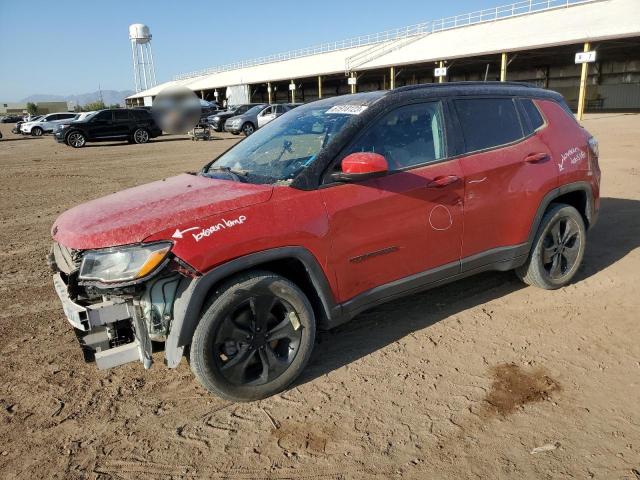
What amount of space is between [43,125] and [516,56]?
32.6 m

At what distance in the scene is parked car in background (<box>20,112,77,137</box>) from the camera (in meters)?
34.1

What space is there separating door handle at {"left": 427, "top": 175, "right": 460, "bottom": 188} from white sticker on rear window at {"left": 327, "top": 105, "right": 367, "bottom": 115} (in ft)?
2.30

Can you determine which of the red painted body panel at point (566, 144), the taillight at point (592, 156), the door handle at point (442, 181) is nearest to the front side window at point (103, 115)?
the red painted body panel at point (566, 144)

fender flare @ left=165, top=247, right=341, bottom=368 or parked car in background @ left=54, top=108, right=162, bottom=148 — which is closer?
fender flare @ left=165, top=247, right=341, bottom=368

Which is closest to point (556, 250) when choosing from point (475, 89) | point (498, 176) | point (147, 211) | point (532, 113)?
point (498, 176)

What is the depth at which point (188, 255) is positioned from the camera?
2.58 meters

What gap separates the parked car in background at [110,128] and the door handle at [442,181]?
22.0m

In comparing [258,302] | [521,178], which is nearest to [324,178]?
[258,302]

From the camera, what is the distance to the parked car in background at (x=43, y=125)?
3409 centimetres

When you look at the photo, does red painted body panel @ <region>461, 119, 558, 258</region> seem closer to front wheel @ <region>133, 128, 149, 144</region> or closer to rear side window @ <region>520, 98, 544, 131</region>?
rear side window @ <region>520, 98, 544, 131</region>

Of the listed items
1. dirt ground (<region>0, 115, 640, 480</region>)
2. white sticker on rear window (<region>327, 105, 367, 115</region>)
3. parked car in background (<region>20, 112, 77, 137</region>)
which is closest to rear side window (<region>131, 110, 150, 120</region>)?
parked car in background (<region>20, 112, 77, 137</region>)

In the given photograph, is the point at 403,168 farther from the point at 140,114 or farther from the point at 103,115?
the point at 140,114

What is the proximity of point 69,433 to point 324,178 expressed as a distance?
2097 mm

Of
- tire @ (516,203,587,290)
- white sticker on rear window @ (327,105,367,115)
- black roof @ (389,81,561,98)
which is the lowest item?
tire @ (516,203,587,290)
